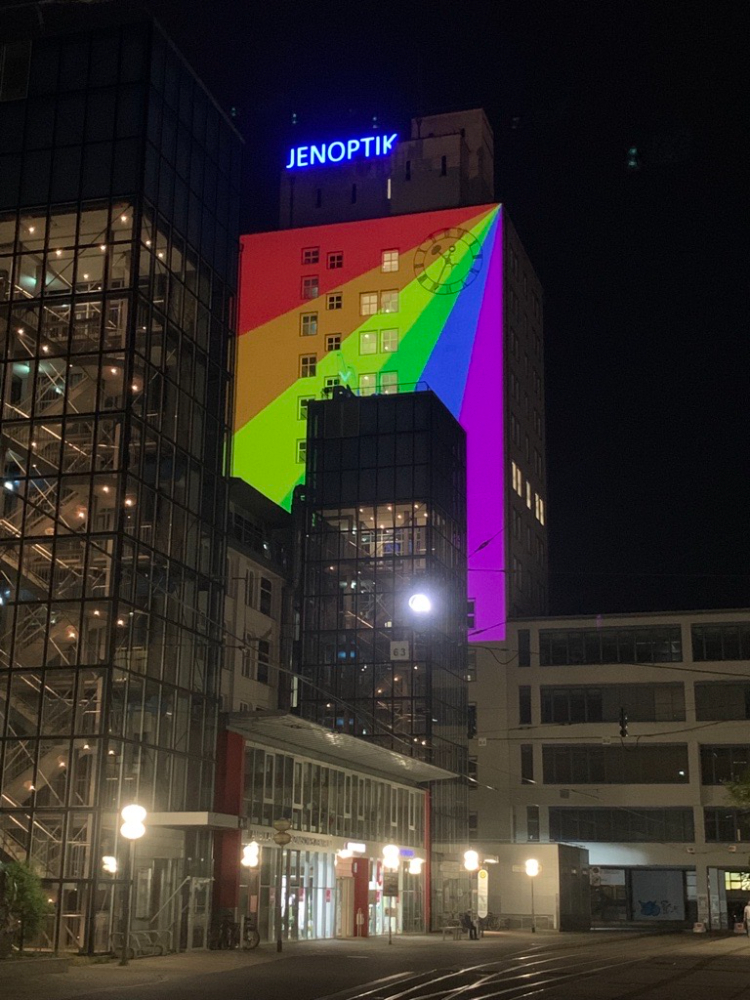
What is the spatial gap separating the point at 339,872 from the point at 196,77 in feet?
113

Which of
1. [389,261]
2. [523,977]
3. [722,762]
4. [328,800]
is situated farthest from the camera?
[389,261]

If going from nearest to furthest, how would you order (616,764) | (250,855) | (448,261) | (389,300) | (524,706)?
(250,855) < (616,764) < (524,706) < (448,261) < (389,300)

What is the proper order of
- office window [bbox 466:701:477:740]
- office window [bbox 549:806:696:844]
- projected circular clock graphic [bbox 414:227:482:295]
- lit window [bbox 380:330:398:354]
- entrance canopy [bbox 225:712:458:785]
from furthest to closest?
1. projected circular clock graphic [bbox 414:227:482:295]
2. lit window [bbox 380:330:398:354]
3. office window [bbox 466:701:477:740]
4. office window [bbox 549:806:696:844]
5. entrance canopy [bbox 225:712:458:785]

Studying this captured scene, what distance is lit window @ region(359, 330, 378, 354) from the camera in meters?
104

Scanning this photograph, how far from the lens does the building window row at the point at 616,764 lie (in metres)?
90.4

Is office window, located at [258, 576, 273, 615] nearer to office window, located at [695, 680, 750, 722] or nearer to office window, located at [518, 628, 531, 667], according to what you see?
office window, located at [518, 628, 531, 667]

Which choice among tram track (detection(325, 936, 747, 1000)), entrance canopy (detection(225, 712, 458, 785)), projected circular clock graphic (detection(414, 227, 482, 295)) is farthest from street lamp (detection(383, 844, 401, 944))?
projected circular clock graphic (detection(414, 227, 482, 295))

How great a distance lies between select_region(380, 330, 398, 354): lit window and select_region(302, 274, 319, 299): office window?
7.24 metres

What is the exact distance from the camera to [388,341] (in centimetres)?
10388

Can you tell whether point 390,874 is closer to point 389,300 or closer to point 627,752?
point 627,752

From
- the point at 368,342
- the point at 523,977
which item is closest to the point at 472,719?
the point at 368,342

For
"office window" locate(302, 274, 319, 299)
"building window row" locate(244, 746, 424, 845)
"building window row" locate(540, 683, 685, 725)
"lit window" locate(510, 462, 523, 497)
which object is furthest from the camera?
"office window" locate(302, 274, 319, 299)

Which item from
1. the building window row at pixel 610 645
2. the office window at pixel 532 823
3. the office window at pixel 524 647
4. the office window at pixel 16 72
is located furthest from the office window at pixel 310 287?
the office window at pixel 16 72

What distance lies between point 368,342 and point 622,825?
42293 millimetres
